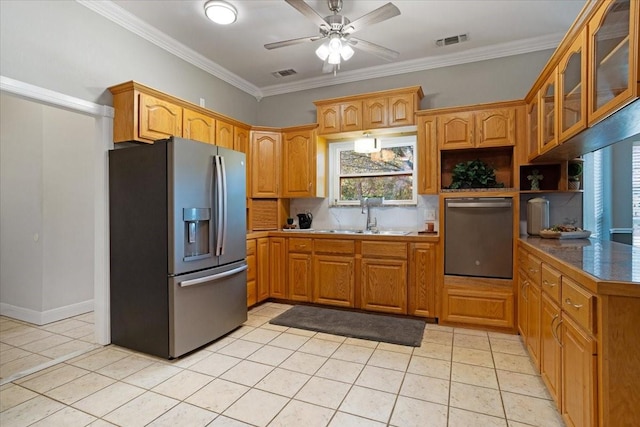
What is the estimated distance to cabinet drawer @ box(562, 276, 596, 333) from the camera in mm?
1321

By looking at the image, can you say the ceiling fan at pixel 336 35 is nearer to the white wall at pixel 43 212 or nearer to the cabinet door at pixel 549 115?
the cabinet door at pixel 549 115

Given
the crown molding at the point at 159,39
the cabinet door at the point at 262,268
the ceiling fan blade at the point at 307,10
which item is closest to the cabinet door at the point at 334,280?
the cabinet door at the point at 262,268

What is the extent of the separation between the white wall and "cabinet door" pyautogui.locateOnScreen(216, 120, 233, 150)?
4.62ft

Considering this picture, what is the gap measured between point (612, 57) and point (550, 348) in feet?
5.33

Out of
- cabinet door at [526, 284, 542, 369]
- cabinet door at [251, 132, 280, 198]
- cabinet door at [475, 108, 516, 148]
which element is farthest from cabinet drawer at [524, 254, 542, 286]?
cabinet door at [251, 132, 280, 198]

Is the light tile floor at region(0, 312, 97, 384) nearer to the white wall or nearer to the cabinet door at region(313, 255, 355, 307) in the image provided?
the white wall

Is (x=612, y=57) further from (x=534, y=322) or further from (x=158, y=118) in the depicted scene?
(x=158, y=118)

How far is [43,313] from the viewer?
3.40 meters

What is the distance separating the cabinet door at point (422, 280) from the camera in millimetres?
3338

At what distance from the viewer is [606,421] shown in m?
1.25

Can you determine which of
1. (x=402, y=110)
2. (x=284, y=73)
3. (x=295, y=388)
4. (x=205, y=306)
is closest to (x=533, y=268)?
(x=295, y=388)

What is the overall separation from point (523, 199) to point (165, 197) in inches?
140

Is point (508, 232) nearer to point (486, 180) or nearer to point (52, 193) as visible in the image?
point (486, 180)

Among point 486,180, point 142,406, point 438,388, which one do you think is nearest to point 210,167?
point 142,406
